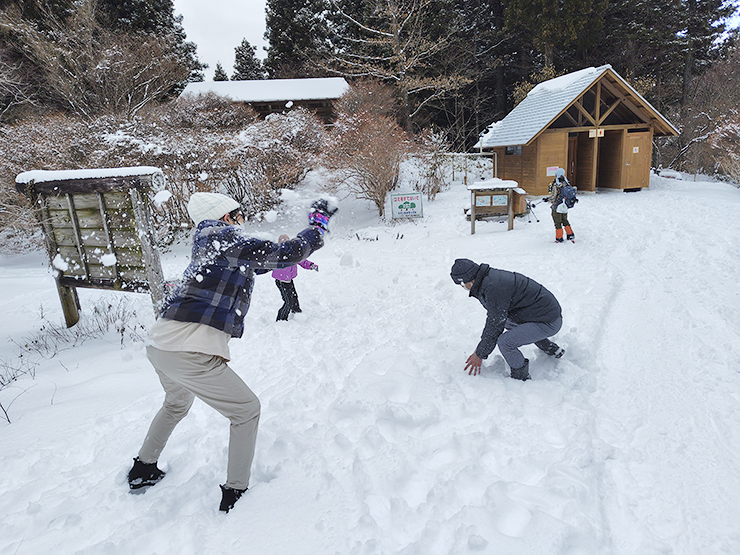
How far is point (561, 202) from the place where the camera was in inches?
350

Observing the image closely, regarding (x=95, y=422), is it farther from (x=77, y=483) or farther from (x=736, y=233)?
(x=736, y=233)

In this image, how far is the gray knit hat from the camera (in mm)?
2617

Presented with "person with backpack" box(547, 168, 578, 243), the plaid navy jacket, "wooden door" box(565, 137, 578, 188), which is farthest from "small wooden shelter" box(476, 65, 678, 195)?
the plaid navy jacket

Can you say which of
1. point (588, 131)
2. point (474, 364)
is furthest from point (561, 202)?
point (588, 131)

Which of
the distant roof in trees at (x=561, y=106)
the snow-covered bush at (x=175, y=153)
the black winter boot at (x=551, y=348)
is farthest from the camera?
the distant roof in trees at (x=561, y=106)

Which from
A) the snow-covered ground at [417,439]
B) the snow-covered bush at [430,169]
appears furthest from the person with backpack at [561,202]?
the snow-covered bush at [430,169]

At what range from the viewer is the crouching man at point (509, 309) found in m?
3.70

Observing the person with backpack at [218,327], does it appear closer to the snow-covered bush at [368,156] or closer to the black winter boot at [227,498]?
the black winter boot at [227,498]

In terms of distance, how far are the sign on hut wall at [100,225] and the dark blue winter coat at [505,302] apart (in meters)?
3.86

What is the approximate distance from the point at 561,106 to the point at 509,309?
13.7 metres

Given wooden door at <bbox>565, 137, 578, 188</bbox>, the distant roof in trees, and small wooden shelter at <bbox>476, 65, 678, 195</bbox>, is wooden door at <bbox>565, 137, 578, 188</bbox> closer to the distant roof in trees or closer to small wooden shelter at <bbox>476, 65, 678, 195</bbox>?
small wooden shelter at <bbox>476, 65, 678, 195</bbox>

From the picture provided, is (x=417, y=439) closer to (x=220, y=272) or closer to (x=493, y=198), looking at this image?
(x=220, y=272)

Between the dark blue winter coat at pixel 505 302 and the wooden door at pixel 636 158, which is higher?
the wooden door at pixel 636 158

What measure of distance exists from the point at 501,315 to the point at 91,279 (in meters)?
5.35
